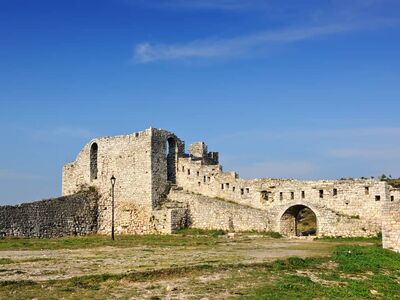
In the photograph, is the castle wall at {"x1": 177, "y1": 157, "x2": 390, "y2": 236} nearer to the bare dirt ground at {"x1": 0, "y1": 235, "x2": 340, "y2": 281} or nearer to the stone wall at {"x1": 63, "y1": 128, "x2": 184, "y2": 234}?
the stone wall at {"x1": 63, "y1": 128, "x2": 184, "y2": 234}

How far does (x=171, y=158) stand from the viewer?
149ft

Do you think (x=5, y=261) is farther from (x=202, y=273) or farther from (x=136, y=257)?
(x=202, y=273)

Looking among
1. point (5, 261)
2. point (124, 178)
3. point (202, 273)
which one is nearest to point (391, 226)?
point (202, 273)

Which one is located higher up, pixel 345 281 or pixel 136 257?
pixel 136 257

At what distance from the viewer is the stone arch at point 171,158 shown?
4497cm

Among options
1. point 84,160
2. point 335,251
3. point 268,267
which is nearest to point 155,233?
point 84,160

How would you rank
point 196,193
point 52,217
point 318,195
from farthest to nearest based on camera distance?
point 196,193 < point 52,217 < point 318,195

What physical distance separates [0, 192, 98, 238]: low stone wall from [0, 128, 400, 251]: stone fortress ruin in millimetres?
86

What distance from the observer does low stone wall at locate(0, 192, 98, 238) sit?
126 feet

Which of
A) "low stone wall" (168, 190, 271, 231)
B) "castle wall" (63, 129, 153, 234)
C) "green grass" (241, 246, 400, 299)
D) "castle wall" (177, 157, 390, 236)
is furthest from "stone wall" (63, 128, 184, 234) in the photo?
"green grass" (241, 246, 400, 299)

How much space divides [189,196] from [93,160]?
11789 millimetres

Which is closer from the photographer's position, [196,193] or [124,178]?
[196,193]

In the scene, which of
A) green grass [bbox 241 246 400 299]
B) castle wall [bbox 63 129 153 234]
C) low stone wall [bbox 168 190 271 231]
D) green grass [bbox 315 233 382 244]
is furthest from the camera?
castle wall [bbox 63 129 153 234]

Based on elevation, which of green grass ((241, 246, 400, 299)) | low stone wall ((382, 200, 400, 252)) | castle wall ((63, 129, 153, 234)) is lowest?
green grass ((241, 246, 400, 299))
